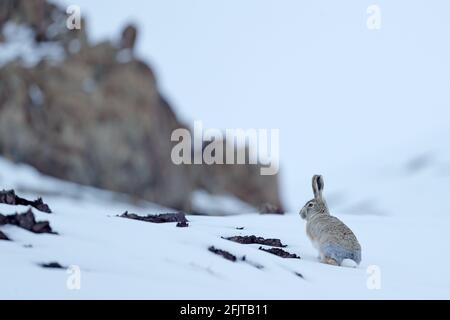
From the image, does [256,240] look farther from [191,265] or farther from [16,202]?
[16,202]

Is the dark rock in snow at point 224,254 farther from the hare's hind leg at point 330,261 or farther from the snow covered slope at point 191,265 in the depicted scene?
the hare's hind leg at point 330,261

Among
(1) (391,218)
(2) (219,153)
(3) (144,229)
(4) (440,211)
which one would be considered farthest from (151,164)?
(3) (144,229)

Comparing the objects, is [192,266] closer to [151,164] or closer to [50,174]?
[50,174]

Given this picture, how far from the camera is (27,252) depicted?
6461mm

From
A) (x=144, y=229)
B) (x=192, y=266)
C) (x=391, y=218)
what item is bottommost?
(x=192, y=266)

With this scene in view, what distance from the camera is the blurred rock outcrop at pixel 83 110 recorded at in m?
A: 49.5

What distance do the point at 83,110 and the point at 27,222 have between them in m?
47.4

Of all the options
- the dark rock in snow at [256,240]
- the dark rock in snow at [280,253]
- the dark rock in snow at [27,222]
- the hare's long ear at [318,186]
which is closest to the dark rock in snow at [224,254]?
the dark rock in snow at [280,253]

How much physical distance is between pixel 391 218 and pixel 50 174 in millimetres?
38921

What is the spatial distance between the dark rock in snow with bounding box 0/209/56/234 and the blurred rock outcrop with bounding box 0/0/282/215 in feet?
135

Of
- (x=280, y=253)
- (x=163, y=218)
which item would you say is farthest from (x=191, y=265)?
(x=163, y=218)

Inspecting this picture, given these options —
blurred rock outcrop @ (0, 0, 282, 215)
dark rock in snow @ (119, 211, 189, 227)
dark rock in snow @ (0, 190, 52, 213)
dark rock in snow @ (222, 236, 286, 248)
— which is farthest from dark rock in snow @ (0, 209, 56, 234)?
blurred rock outcrop @ (0, 0, 282, 215)

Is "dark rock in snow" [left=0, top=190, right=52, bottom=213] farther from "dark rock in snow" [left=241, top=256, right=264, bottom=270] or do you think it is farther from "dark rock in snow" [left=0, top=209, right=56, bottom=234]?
"dark rock in snow" [left=241, top=256, right=264, bottom=270]

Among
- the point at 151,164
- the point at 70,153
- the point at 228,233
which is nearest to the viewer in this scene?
the point at 228,233
